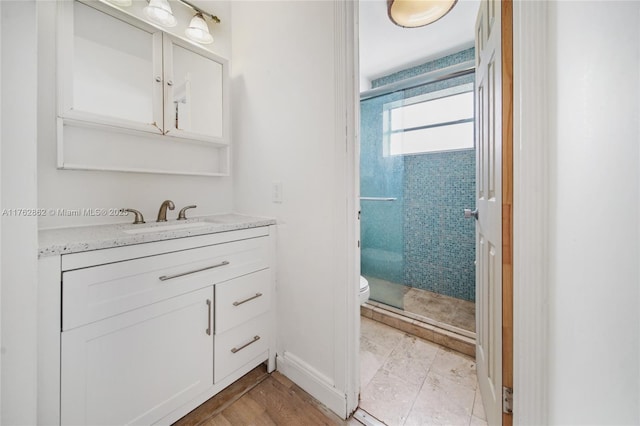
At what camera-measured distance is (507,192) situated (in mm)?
761

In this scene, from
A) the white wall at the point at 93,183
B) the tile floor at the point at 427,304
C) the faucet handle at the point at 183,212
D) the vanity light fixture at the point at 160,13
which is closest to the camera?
the white wall at the point at 93,183

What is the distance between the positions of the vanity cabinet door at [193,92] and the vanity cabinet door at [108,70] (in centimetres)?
5

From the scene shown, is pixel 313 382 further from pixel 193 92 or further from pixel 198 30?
pixel 198 30

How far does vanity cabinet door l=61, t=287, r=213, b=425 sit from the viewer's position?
2.66ft

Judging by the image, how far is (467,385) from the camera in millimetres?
1288

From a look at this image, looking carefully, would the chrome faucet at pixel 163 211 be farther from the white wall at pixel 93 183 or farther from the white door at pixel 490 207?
the white door at pixel 490 207

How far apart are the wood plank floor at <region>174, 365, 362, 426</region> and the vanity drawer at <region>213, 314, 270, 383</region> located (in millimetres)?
115

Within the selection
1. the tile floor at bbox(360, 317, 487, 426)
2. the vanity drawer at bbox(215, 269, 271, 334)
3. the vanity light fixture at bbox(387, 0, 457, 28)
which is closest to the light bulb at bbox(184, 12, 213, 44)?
the vanity light fixture at bbox(387, 0, 457, 28)

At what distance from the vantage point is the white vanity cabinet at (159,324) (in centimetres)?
81

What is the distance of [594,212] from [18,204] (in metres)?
1.27

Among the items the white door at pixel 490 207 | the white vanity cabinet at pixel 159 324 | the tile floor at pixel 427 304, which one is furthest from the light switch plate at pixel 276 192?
the tile floor at pixel 427 304

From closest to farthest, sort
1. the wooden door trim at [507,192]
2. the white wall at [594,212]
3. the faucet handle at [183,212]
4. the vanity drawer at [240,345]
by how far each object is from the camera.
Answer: the white wall at [594,212] < the wooden door trim at [507,192] < the vanity drawer at [240,345] < the faucet handle at [183,212]

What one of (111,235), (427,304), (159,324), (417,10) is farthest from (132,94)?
(427,304)

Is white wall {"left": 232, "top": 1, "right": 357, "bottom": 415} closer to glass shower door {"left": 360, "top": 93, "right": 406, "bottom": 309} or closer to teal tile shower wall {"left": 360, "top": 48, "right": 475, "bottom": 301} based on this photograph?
glass shower door {"left": 360, "top": 93, "right": 406, "bottom": 309}
